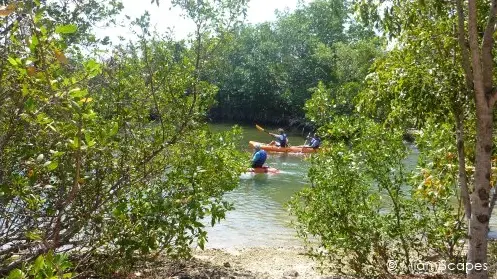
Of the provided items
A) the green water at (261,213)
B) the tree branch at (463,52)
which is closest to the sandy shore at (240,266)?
the green water at (261,213)

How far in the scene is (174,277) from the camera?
7.05 meters

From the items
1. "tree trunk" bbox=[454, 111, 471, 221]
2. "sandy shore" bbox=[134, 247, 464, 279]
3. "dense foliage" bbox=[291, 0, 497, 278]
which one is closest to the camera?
"tree trunk" bbox=[454, 111, 471, 221]

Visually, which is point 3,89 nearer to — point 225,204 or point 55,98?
point 55,98

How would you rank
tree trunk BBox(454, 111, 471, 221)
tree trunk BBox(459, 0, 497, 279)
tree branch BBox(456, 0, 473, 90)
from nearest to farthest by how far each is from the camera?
tree trunk BBox(459, 0, 497, 279)
tree branch BBox(456, 0, 473, 90)
tree trunk BBox(454, 111, 471, 221)

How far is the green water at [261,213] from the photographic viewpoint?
39.8 feet

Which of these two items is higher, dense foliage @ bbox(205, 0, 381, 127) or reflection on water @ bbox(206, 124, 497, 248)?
dense foliage @ bbox(205, 0, 381, 127)

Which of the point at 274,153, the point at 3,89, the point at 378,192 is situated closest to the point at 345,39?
the point at 274,153

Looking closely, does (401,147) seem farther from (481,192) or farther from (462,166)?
(481,192)

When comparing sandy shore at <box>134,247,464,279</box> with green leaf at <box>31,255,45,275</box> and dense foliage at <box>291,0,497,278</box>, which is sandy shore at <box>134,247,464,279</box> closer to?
dense foliage at <box>291,0,497,278</box>

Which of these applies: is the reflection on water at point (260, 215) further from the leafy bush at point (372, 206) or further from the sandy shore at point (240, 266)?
the leafy bush at point (372, 206)

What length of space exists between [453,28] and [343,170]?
201cm

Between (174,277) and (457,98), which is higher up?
(457,98)

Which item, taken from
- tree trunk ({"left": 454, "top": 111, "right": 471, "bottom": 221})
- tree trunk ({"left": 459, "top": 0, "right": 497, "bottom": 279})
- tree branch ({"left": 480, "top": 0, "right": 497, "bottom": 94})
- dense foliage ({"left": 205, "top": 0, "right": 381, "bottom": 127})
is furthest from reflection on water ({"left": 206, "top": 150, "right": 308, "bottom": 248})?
dense foliage ({"left": 205, "top": 0, "right": 381, "bottom": 127})

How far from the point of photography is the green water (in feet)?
39.8
